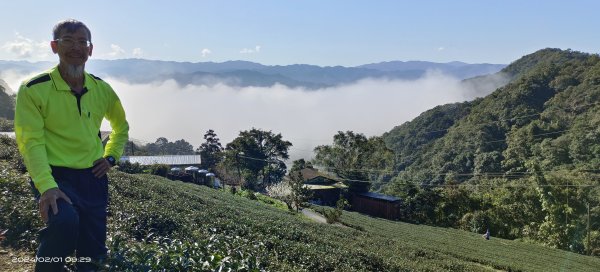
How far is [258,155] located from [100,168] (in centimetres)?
6745

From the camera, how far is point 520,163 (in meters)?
58.3

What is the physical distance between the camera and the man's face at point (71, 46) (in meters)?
3.53

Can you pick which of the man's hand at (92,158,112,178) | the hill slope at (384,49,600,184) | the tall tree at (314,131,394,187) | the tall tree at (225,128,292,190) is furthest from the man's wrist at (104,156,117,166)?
the tall tree at (225,128,292,190)

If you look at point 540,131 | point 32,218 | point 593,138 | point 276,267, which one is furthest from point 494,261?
point 540,131

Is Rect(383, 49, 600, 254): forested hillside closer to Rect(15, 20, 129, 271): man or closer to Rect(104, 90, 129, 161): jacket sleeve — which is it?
Rect(104, 90, 129, 161): jacket sleeve

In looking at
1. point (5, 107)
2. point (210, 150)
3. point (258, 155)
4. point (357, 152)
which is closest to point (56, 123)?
point (357, 152)

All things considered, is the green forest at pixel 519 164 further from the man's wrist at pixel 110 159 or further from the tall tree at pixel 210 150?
the man's wrist at pixel 110 159

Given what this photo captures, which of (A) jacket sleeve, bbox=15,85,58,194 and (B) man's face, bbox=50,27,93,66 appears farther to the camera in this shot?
(B) man's face, bbox=50,27,93,66

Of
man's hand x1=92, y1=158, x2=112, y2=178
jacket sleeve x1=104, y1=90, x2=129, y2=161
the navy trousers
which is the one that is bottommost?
the navy trousers

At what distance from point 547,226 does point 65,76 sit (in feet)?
163

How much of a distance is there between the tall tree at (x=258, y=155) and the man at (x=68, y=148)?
65307 millimetres

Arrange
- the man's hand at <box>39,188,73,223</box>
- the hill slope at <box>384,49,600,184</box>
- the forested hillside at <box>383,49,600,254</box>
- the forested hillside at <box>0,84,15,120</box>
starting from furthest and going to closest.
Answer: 1. the forested hillside at <box>0,84,15,120</box>
2. the hill slope at <box>384,49,600,184</box>
3. the forested hillside at <box>383,49,600,254</box>
4. the man's hand at <box>39,188,73,223</box>

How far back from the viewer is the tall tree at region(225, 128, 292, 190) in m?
70.0

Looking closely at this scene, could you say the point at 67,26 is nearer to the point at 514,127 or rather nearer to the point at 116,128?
the point at 116,128
